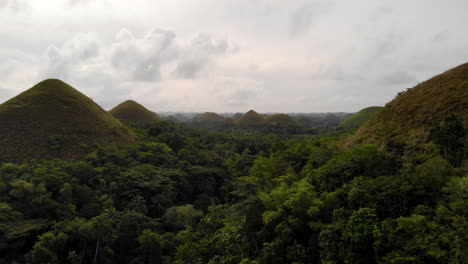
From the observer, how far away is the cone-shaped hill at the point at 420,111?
14508mm

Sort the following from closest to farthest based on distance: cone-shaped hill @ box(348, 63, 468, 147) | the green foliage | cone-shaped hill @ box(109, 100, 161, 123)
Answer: the green foliage → cone-shaped hill @ box(348, 63, 468, 147) → cone-shaped hill @ box(109, 100, 161, 123)

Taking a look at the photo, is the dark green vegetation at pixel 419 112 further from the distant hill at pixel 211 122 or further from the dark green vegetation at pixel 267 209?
the distant hill at pixel 211 122

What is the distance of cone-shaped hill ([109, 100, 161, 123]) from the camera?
7312 centimetres

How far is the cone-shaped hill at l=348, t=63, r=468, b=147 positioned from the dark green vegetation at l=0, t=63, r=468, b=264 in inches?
16.8

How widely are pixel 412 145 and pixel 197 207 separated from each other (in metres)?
18.9

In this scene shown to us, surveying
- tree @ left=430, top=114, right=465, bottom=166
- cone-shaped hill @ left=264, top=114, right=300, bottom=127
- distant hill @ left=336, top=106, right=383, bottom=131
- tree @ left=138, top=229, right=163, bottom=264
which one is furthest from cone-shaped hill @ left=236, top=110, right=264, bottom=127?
tree @ left=430, top=114, right=465, bottom=166

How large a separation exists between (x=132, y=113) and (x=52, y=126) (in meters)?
42.4

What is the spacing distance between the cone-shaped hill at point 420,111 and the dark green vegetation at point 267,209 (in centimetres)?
43

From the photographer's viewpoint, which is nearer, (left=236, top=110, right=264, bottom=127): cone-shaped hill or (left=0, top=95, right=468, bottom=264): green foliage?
(left=0, top=95, right=468, bottom=264): green foliage

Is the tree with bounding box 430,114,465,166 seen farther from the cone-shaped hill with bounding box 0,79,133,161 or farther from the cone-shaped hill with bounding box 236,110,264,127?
the cone-shaped hill with bounding box 236,110,264,127

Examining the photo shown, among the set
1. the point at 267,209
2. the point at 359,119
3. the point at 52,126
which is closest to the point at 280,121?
the point at 359,119

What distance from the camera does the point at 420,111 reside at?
16.3m

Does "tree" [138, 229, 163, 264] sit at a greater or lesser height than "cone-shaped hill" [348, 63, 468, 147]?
lesser

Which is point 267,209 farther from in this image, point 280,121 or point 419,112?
point 280,121
